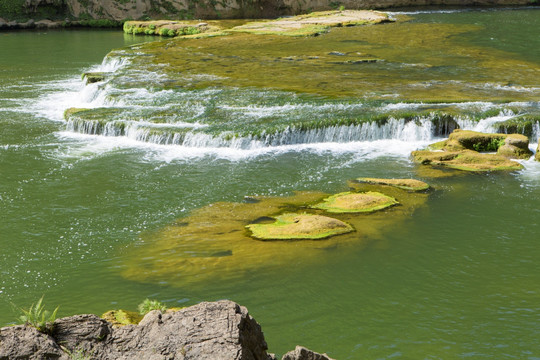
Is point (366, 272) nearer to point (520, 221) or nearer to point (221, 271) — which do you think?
point (221, 271)

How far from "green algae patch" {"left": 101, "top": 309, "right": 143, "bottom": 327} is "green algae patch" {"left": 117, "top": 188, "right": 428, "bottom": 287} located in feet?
5.98

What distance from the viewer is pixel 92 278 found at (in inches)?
523

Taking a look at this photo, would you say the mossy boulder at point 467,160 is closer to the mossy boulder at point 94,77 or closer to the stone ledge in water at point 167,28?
the mossy boulder at point 94,77

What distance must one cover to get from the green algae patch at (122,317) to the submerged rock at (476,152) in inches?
484

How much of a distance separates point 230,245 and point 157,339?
734 centimetres

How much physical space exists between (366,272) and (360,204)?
372cm

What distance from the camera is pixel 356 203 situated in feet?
54.7

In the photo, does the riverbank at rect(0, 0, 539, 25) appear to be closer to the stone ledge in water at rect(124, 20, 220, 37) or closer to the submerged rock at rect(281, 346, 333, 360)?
the stone ledge in water at rect(124, 20, 220, 37)

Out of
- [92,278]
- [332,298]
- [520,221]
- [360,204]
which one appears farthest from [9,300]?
[520,221]

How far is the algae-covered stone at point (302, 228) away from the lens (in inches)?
581

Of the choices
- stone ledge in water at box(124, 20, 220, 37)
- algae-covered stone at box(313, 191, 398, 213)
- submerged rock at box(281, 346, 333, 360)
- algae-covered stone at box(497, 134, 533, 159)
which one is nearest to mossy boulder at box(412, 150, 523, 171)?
algae-covered stone at box(497, 134, 533, 159)

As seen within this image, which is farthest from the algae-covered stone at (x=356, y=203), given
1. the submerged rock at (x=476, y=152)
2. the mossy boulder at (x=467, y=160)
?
the submerged rock at (x=476, y=152)

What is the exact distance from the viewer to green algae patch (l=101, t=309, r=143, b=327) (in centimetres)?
1029

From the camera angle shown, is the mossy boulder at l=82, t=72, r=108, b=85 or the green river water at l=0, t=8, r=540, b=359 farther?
the mossy boulder at l=82, t=72, r=108, b=85
